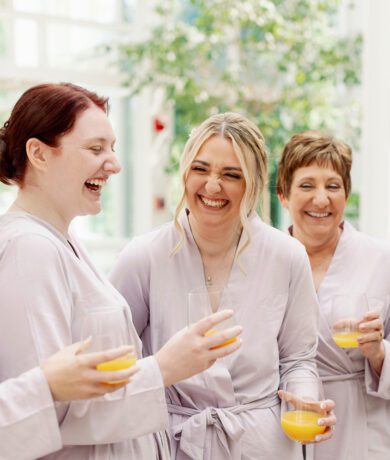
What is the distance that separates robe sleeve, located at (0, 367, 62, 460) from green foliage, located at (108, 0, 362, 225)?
502 cm

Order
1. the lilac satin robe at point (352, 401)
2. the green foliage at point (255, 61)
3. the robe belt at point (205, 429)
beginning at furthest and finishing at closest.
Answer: the green foliage at point (255, 61)
the lilac satin robe at point (352, 401)
the robe belt at point (205, 429)

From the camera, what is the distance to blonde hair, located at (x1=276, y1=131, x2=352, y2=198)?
91.3 inches

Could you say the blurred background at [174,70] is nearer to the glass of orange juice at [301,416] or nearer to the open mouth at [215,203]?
the open mouth at [215,203]

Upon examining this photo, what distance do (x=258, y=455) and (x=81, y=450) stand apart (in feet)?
2.08

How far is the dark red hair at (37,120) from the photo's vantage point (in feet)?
4.68

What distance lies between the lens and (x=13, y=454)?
125cm

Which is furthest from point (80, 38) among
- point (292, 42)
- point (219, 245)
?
point (219, 245)

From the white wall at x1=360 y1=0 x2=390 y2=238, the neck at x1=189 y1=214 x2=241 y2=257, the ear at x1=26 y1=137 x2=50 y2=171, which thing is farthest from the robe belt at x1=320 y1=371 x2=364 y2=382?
the white wall at x1=360 y1=0 x2=390 y2=238

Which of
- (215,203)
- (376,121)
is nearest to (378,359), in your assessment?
(215,203)

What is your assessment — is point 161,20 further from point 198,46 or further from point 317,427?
point 317,427

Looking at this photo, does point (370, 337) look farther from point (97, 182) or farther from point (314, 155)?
Answer: point (97, 182)

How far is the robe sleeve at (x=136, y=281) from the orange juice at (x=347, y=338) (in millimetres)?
562

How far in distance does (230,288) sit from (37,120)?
2.57ft

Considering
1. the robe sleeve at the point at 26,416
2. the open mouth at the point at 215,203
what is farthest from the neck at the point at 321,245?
the robe sleeve at the point at 26,416
